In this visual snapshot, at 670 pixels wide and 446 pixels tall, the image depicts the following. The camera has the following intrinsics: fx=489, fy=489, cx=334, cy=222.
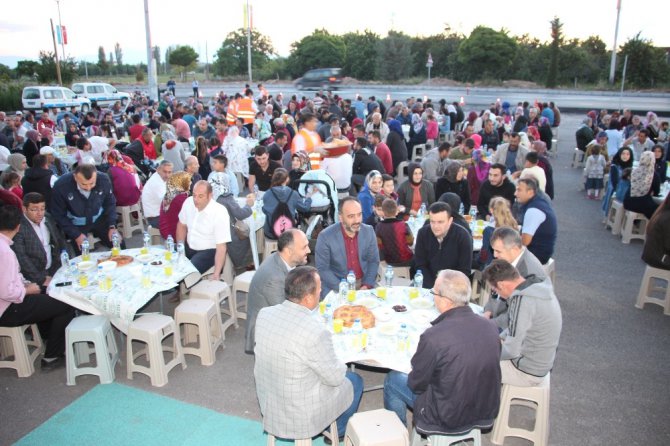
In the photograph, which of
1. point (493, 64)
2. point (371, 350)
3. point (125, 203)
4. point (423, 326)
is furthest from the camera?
point (493, 64)

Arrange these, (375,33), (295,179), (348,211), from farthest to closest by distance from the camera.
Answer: (375,33) < (295,179) < (348,211)

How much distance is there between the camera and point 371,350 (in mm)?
3730

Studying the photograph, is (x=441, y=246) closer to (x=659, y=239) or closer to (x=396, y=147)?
(x=659, y=239)

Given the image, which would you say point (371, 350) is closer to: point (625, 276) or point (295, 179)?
point (295, 179)

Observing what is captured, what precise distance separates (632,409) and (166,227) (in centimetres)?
554

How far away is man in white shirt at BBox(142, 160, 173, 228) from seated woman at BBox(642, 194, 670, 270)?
656 cm

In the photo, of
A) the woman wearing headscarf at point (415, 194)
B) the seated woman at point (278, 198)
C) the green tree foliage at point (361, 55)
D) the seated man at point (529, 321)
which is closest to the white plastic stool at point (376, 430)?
the seated man at point (529, 321)

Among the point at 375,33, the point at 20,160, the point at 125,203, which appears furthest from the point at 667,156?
the point at 375,33

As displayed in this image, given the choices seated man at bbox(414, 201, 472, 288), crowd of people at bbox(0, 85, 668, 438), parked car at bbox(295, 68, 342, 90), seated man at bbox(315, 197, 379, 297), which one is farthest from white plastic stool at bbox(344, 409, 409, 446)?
parked car at bbox(295, 68, 342, 90)

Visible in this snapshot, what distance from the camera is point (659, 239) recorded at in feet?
19.4

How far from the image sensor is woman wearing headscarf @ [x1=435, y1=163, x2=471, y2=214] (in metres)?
7.40

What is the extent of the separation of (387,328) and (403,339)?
221 mm

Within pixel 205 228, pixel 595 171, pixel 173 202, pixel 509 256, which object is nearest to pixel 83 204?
pixel 173 202

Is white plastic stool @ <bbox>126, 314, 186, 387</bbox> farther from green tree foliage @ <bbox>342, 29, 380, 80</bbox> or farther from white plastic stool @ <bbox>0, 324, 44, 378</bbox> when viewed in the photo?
green tree foliage @ <bbox>342, 29, 380, 80</bbox>
